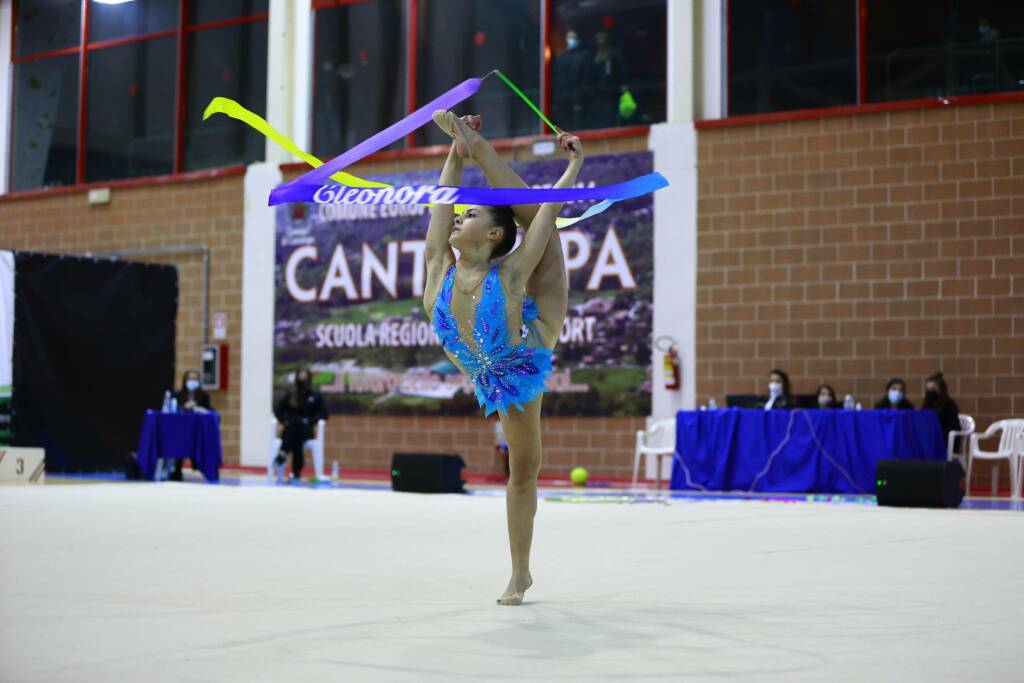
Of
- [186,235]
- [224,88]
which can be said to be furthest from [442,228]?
[224,88]

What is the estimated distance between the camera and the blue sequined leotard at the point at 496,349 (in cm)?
405

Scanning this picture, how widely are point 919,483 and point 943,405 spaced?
8.99ft

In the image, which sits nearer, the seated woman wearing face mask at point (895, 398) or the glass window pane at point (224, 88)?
the seated woman wearing face mask at point (895, 398)

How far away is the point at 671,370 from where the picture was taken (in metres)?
14.2

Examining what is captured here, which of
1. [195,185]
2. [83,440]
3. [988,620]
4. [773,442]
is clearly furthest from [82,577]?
[195,185]

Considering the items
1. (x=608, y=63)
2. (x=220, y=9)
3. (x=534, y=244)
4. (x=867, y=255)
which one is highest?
(x=220, y=9)

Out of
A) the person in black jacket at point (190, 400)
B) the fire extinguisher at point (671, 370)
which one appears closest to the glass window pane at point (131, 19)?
the person in black jacket at point (190, 400)

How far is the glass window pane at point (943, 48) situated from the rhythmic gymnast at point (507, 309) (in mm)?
10316

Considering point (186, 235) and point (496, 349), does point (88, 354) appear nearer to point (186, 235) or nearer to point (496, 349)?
point (186, 235)

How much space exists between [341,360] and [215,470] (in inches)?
116

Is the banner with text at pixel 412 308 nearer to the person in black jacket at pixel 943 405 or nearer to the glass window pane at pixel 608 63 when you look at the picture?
the glass window pane at pixel 608 63

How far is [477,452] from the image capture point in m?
15.4

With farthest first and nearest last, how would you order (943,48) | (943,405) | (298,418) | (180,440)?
1. (298,418)
2. (180,440)
3. (943,48)
4. (943,405)

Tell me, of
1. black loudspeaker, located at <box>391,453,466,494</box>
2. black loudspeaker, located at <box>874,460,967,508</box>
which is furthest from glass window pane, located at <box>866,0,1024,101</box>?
black loudspeaker, located at <box>391,453,466,494</box>
